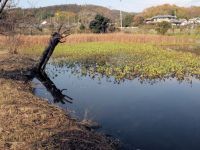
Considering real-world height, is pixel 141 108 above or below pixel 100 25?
below

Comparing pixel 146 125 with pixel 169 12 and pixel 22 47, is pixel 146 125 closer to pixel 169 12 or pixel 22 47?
pixel 22 47

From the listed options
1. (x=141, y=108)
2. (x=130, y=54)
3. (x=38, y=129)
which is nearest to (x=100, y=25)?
(x=130, y=54)

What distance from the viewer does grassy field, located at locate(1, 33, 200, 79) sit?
18.1 m

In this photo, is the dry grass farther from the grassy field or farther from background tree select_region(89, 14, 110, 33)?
background tree select_region(89, 14, 110, 33)

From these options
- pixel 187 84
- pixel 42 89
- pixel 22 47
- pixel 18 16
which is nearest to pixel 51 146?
pixel 42 89

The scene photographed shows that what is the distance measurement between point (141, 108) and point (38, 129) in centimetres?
478

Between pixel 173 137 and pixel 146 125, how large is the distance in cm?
109

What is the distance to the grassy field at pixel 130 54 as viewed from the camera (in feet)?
59.5

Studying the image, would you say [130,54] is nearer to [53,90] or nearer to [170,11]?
[53,90]

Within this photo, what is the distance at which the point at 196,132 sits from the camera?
352 inches

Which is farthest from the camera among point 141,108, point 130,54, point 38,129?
point 130,54

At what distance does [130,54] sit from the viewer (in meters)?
26.4

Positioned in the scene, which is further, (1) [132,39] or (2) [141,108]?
(1) [132,39]

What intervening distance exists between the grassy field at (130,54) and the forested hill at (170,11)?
68749 millimetres
